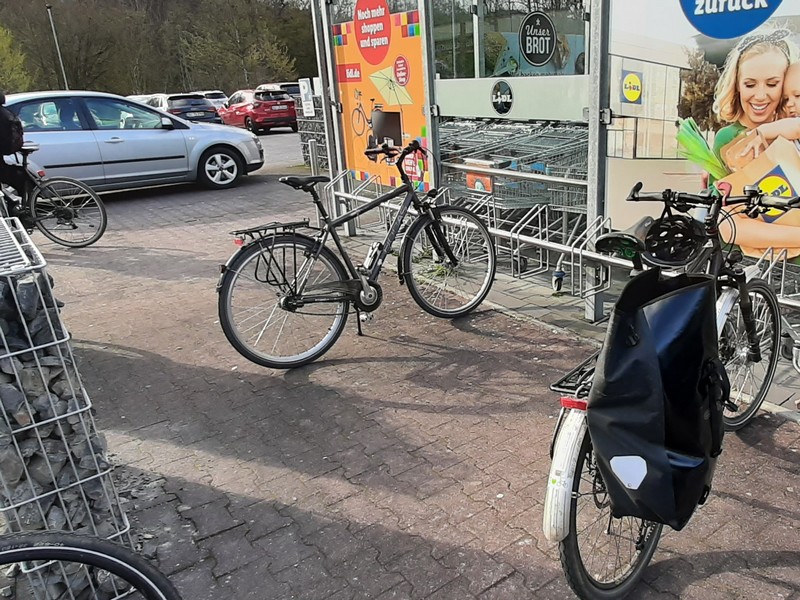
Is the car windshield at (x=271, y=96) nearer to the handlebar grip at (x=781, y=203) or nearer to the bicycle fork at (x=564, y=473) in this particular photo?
the handlebar grip at (x=781, y=203)

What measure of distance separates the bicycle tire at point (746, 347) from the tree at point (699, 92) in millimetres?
1194

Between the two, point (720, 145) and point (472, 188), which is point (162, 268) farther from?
point (720, 145)

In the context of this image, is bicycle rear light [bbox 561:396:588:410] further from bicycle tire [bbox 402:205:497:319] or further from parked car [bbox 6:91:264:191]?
parked car [bbox 6:91:264:191]

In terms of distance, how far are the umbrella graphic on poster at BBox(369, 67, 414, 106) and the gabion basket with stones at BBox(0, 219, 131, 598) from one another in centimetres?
414

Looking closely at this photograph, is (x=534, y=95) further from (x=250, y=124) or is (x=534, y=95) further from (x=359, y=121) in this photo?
(x=250, y=124)

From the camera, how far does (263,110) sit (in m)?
23.4

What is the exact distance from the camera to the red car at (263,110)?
2342cm

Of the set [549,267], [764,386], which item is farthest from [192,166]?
[764,386]

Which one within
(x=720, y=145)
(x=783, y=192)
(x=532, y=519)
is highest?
(x=720, y=145)

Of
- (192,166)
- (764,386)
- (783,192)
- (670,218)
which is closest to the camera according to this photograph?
(670,218)

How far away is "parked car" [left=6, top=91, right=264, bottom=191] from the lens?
32.0ft

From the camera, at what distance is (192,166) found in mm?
11039

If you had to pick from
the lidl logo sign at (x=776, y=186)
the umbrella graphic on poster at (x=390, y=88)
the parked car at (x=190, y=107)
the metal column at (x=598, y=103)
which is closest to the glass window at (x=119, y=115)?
the umbrella graphic on poster at (x=390, y=88)

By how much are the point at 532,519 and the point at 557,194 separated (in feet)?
9.41
